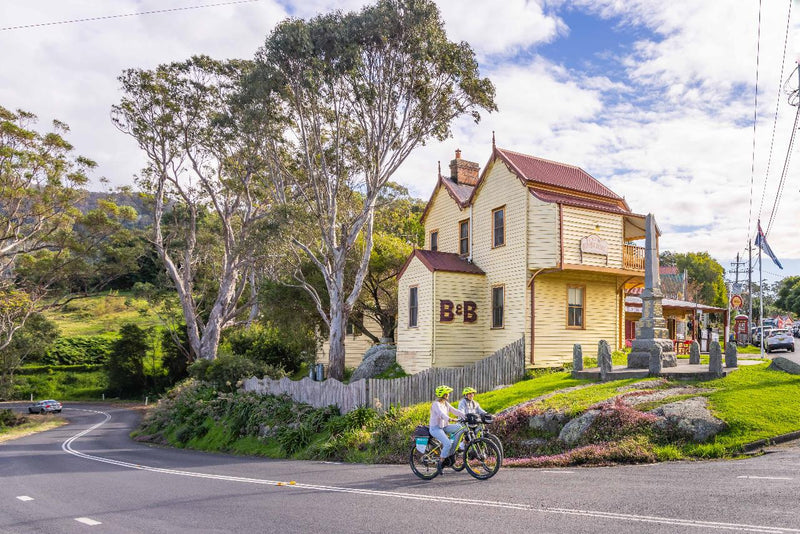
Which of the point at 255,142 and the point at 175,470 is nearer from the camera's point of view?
the point at 175,470

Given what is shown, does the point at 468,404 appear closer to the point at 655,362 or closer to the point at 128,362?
the point at 655,362

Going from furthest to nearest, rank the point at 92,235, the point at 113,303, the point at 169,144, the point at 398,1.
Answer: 1. the point at 113,303
2. the point at 92,235
3. the point at 169,144
4. the point at 398,1

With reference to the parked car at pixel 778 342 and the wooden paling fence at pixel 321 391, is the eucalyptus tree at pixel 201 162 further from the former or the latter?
the parked car at pixel 778 342

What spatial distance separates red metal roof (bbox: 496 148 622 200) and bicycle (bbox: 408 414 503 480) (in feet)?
48.5

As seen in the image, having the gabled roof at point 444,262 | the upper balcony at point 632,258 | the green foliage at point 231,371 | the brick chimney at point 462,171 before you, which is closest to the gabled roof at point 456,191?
the brick chimney at point 462,171

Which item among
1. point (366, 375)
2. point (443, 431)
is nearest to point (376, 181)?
point (366, 375)

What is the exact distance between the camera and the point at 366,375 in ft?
92.2

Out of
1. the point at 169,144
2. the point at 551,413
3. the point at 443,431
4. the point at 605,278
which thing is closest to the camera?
the point at 443,431

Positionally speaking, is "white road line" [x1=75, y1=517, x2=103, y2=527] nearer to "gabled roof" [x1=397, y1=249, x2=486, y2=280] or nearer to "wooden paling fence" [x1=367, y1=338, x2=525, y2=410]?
"wooden paling fence" [x1=367, y1=338, x2=525, y2=410]

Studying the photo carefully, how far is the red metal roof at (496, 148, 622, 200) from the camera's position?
81.6ft

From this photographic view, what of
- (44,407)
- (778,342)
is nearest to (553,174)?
(778,342)

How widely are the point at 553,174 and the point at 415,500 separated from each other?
63.8ft

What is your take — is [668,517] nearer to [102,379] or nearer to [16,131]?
[16,131]

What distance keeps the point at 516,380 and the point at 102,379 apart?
54256 millimetres
